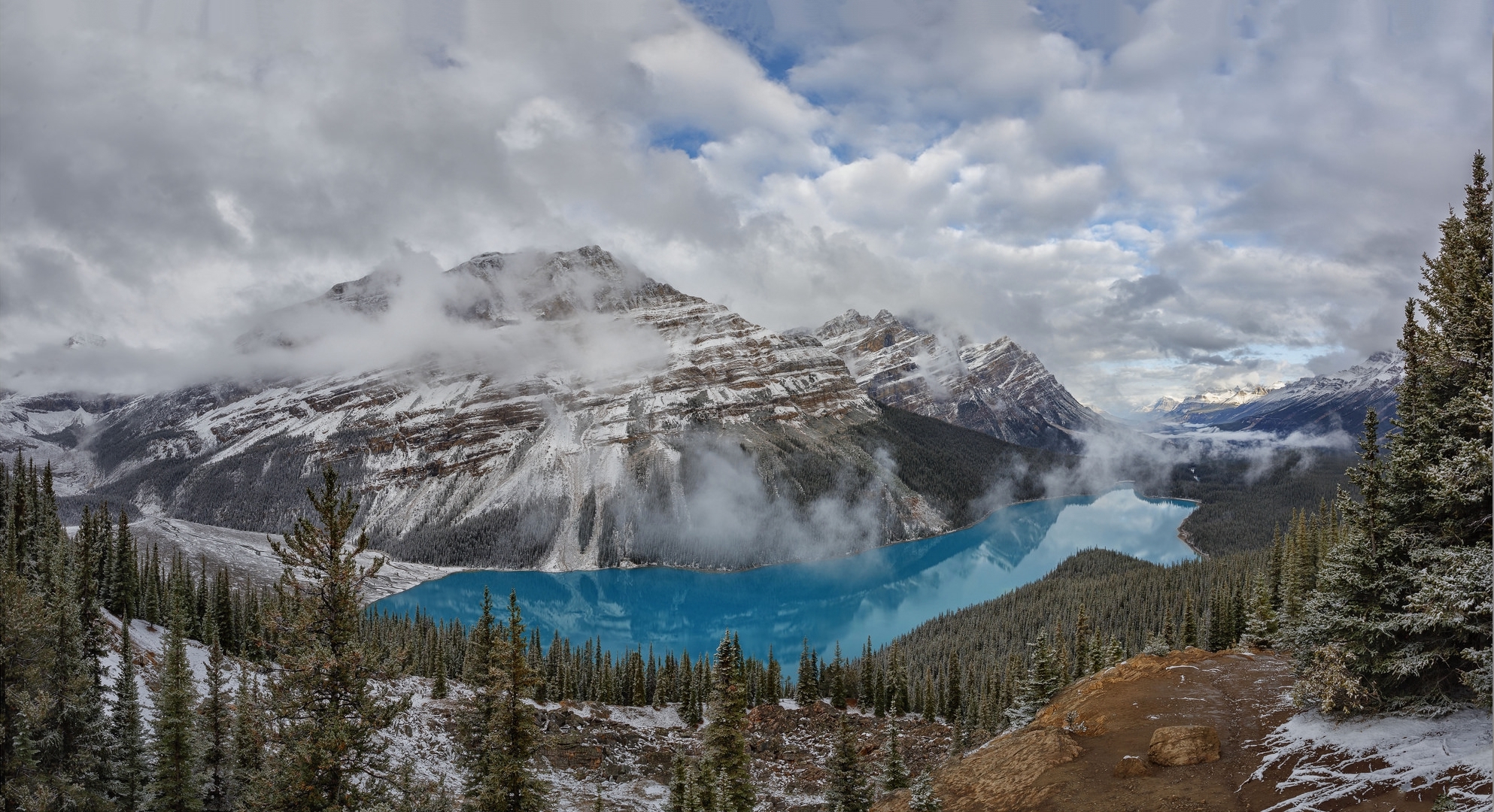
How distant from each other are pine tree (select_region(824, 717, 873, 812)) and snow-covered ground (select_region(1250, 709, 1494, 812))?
572 inches

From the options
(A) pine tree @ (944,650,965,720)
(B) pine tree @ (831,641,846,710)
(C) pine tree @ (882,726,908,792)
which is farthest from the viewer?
(A) pine tree @ (944,650,965,720)

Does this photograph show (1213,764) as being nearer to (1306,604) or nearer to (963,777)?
(1306,604)

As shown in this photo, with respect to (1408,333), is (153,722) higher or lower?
lower

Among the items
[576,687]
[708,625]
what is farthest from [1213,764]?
[708,625]

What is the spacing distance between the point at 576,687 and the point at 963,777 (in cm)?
6557

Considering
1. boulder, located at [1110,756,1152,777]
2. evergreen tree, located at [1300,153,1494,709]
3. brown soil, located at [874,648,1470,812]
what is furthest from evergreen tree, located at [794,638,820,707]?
evergreen tree, located at [1300,153,1494,709]

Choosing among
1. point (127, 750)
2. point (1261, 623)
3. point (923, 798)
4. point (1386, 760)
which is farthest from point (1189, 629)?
point (127, 750)

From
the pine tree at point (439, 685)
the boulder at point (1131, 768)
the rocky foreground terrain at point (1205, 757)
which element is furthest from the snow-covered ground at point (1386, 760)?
→ the pine tree at point (439, 685)

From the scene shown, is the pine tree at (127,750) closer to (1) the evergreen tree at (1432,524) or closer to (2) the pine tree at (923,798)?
(2) the pine tree at (923,798)

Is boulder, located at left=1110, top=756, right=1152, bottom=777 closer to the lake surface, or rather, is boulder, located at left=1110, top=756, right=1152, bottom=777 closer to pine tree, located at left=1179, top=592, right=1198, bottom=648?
pine tree, located at left=1179, top=592, right=1198, bottom=648

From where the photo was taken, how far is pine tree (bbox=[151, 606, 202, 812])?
22.6 meters

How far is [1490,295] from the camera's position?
12.4m

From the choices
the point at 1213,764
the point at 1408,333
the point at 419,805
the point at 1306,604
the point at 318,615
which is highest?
the point at 1408,333

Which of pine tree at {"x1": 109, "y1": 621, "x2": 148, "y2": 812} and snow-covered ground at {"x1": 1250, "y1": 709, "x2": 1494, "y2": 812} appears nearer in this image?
snow-covered ground at {"x1": 1250, "y1": 709, "x2": 1494, "y2": 812}
